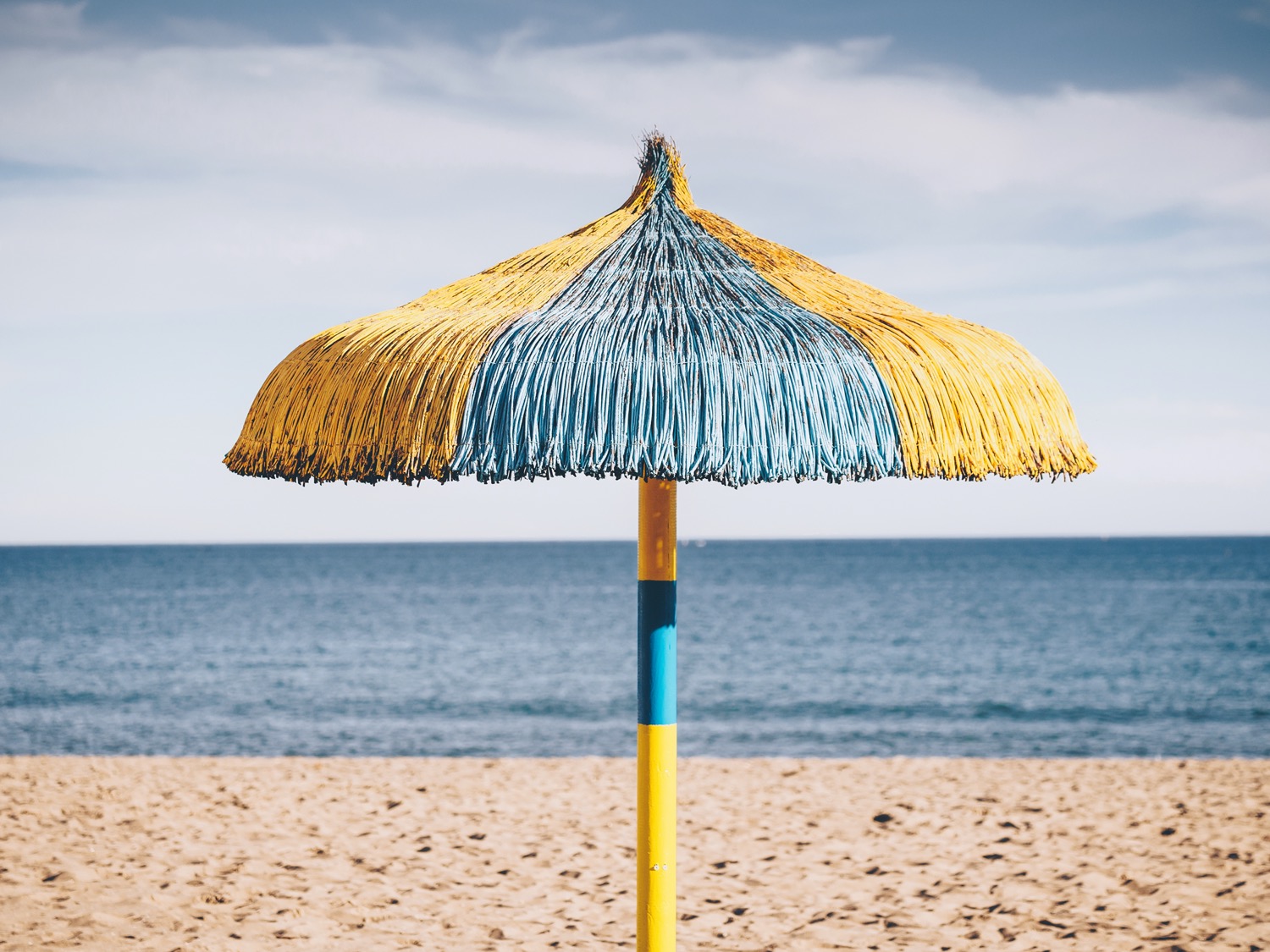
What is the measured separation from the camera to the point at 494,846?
22.7 ft

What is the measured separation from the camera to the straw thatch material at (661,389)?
2.61 m

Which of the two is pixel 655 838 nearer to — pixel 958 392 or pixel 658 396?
pixel 658 396

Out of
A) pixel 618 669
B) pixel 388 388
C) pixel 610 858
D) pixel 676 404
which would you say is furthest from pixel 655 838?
pixel 618 669

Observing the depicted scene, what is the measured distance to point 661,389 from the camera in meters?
2.63

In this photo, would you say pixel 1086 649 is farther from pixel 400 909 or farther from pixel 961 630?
pixel 400 909

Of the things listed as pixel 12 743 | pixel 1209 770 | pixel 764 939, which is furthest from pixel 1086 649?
pixel 764 939

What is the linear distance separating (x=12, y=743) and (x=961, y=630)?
104ft

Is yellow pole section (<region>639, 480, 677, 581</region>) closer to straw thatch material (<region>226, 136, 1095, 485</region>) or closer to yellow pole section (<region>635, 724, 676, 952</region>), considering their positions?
yellow pole section (<region>635, 724, 676, 952</region>)

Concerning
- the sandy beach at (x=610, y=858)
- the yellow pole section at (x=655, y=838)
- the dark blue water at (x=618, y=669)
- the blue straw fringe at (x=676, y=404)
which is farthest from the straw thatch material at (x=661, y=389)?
the dark blue water at (x=618, y=669)

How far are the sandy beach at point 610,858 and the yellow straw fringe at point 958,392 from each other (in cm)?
309

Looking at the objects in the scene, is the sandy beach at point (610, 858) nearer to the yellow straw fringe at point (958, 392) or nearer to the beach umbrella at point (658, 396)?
the beach umbrella at point (658, 396)

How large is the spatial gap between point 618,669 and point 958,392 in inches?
982

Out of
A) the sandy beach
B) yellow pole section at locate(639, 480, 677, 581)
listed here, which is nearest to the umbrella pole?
yellow pole section at locate(639, 480, 677, 581)

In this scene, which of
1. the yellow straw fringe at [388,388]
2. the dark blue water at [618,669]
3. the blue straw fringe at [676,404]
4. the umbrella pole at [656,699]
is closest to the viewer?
the blue straw fringe at [676,404]
